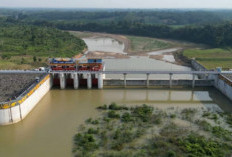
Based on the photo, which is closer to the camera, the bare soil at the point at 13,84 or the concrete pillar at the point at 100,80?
the bare soil at the point at 13,84

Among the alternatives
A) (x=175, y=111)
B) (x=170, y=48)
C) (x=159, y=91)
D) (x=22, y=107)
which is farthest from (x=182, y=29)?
(x=22, y=107)

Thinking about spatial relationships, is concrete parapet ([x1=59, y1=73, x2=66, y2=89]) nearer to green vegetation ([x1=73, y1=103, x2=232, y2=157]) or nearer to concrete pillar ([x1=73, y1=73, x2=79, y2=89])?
concrete pillar ([x1=73, y1=73, x2=79, y2=89])

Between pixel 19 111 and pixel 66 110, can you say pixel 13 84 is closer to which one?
pixel 19 111

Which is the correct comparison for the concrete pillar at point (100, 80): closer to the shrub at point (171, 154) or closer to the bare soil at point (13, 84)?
the bare soil at point (13, 84)

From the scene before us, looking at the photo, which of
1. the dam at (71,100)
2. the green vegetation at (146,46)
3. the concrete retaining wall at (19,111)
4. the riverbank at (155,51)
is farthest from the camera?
the green vegetation at (146,46)

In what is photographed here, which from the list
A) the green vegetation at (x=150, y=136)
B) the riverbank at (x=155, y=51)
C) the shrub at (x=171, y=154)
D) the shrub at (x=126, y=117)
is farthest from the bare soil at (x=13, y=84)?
the riverbank at (x=155, y=51)

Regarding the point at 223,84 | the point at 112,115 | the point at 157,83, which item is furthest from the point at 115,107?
the point at 223,84
